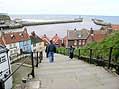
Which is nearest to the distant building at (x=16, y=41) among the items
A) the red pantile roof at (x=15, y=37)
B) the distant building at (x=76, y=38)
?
the red pantile roof at (x=15, y=37)

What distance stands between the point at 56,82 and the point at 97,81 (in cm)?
128

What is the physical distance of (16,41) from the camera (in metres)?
53.7

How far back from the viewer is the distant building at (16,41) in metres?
51.7

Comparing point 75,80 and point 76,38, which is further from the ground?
point 75,80

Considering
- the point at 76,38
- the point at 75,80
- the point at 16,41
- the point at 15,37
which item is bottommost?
the point at 76,38

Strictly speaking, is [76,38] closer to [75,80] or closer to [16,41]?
[16,41]

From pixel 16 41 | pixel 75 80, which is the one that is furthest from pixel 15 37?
pixel 75 80

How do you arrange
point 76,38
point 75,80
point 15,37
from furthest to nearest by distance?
point 76,38 < point 15,37 < point 75,80

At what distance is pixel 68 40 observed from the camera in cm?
6125

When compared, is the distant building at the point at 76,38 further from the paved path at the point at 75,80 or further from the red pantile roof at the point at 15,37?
the paved path at the point at 75,80

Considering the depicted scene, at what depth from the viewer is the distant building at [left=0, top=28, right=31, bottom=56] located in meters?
51.7

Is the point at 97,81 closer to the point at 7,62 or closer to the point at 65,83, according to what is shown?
the point at 65,83

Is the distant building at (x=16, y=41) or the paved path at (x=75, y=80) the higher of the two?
the paved path at (x=75, y=80)

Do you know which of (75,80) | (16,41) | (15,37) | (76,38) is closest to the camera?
(75,80)
